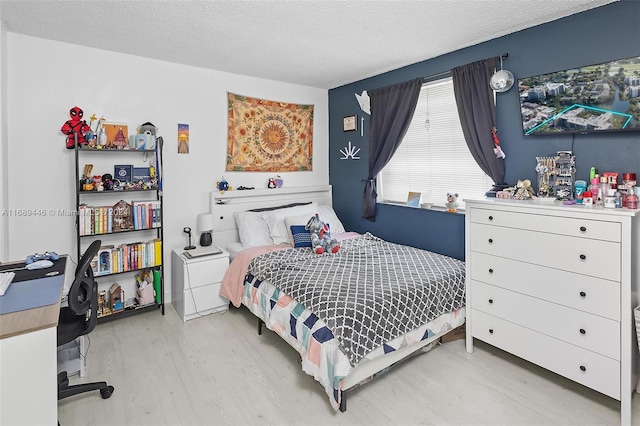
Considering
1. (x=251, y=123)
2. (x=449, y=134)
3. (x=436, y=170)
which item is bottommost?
(x=436, y=170)

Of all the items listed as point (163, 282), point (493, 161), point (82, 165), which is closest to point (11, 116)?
point (82, 165)

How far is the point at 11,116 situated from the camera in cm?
284

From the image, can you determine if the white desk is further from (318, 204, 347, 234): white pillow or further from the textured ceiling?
(318, 204, 347, 234): white pillow

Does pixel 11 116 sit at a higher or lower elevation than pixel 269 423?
higher

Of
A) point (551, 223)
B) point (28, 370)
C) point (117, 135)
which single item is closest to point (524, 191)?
point (551, 223)

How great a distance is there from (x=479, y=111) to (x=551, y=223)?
4.14 ft

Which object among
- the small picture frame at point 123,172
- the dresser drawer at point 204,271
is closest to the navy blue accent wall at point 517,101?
the dresser drawer at point 204,271

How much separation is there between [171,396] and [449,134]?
124 inches

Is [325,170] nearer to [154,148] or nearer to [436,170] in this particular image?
[436,170]

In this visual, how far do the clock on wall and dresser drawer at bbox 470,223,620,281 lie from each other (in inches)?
86.8

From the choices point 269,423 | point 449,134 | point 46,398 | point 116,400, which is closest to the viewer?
point 46,398

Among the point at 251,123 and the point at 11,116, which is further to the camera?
the point at 251,123

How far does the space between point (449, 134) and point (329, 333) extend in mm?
2311

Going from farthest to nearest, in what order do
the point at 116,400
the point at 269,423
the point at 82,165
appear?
the point at 82,165 < the point at 116,400 < the point at 269,423
